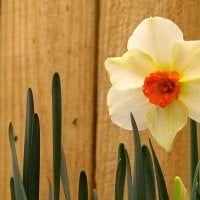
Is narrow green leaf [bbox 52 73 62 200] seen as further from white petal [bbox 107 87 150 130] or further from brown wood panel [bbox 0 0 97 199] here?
brown wood panel [bbox 0 0 97 199]

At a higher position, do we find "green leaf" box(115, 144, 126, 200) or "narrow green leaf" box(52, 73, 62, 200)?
"narrow green leaf" box(52, 73, 62, 200)

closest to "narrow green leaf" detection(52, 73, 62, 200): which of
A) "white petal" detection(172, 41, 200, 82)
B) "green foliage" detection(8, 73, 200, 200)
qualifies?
"green foliage" detection(8, 73, 200, 200)

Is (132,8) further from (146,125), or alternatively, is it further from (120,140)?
(146,125)

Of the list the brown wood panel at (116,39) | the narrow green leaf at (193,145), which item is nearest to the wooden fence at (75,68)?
the brown wood panel at (116,39)

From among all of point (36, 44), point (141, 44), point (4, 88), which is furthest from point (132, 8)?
point (141, 44)

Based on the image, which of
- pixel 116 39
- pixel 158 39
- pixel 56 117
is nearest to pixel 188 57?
pixel 158 39

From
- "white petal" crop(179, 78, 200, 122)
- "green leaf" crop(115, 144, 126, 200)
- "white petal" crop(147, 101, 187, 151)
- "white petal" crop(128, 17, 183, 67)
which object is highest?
"white petal" crop(128, 17, 183, 67)
